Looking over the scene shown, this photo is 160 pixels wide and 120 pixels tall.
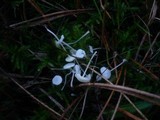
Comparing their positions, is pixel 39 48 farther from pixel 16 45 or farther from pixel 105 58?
pixel 105 58

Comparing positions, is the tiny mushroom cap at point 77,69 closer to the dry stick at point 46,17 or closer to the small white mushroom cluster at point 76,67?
the small white mushroom cluster at point 76,67

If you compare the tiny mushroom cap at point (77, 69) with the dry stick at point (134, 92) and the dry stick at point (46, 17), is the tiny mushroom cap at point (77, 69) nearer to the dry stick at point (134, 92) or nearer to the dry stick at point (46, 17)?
the dry stick at point (134, 92)

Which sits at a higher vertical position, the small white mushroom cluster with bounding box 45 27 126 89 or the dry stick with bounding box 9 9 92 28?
the dry stick with bounding box 9 9 92 28

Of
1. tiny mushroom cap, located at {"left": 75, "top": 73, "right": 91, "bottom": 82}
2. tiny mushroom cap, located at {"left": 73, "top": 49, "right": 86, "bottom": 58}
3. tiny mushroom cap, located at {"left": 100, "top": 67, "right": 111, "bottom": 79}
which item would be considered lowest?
tiny mushroom cap, located at {"left": 100, "top": 67, "right": 111, "bottom": 79}

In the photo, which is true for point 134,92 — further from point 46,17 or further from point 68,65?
point 46,17

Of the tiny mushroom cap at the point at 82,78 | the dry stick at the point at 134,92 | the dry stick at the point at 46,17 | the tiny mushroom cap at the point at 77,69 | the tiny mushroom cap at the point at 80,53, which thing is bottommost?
the dry stick at the point at 134,92

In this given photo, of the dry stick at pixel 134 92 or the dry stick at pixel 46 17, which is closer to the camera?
the dry stick at pixel 134 92

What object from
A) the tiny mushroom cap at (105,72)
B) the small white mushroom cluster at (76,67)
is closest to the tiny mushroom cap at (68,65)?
the small white mushroom cluster at (76,67)

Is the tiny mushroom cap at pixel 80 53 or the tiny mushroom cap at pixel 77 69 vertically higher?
the tiny mushroom cap at pixel 80 53

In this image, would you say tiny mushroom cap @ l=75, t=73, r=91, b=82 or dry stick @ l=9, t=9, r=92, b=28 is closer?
tiny mushroom cap @ l=75, t=73, r=91, b=82

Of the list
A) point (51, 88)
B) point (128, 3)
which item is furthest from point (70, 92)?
point (128, 3)

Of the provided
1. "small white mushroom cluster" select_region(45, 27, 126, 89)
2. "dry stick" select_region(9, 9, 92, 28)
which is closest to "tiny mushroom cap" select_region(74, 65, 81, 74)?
"small white mushroom cluster" select_region(45, 27, 126, 89)

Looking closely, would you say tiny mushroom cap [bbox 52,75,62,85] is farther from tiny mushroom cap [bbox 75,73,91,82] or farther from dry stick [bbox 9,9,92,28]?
dry stick [bbox 9,9,92,28]
